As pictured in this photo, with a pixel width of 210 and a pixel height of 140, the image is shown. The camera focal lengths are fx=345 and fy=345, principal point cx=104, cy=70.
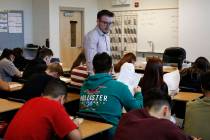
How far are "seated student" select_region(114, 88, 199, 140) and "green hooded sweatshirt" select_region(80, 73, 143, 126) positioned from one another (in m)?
0.82

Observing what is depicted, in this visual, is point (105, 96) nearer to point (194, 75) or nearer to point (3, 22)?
point (194, 75)

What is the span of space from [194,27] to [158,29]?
1.04 metres

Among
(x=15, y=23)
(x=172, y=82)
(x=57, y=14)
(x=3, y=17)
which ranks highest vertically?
(x=57, y=14)

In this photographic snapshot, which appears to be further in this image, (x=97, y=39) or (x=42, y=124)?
(x=97, y=39)

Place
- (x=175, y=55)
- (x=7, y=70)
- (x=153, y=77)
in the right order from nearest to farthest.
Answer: (x=153, y=77), (x=7, y=70), (x=175, y=55)

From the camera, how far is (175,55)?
773 centimetres

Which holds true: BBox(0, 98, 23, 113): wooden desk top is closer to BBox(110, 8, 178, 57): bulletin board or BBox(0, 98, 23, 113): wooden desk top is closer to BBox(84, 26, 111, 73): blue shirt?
BBox(84, 26, 111, 73): blue shirt

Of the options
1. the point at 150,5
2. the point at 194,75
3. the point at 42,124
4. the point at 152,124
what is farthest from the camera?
the point at 150,5

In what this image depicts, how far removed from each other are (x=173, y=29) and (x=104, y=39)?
4.80m

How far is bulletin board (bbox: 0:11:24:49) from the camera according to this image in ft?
29.5

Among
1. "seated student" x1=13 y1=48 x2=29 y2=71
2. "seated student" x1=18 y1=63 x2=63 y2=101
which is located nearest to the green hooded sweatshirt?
"seated student" x1=18 y1=63 x2=63 y2=101

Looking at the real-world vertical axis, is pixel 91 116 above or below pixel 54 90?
below

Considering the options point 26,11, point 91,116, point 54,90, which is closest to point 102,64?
point 91,116

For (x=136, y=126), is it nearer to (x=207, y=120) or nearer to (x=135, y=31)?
(x=207, y=120)
